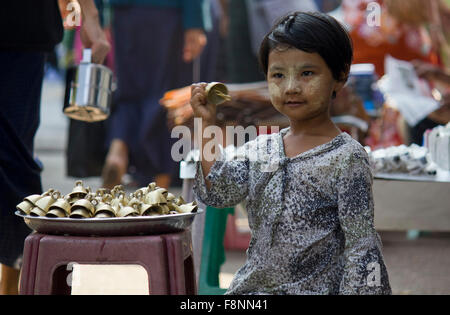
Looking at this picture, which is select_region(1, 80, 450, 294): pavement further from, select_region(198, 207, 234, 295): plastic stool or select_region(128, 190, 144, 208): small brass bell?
Answer: select_region(128, 190, 144, 208): small brass bell

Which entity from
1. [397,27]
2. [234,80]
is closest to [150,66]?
[234,80]

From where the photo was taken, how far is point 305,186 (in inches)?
78.1

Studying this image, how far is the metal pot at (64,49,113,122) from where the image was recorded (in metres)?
2.98

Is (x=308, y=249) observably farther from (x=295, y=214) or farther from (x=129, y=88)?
(x=129, y=88)

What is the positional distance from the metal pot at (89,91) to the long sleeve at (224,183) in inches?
41.9

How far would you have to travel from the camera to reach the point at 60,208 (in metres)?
1.85

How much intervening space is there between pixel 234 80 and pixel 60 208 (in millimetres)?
4168

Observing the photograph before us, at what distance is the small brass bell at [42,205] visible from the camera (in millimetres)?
1867

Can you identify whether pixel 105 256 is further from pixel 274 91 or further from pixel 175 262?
pixel 274 91

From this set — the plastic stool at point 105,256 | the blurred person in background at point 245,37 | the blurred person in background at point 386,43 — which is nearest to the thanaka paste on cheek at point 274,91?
the plastic stool at point 105,256

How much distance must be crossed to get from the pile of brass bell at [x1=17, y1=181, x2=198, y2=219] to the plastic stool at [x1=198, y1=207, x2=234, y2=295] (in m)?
0.97

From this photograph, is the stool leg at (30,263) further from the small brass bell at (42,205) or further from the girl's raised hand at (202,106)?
the girl's raised hand at (202,106)

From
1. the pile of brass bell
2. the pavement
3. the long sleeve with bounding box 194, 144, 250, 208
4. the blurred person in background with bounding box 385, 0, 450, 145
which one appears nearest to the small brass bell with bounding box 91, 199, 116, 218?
the pile of brass bell

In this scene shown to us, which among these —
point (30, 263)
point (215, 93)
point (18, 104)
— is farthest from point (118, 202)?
point (18, 104)
